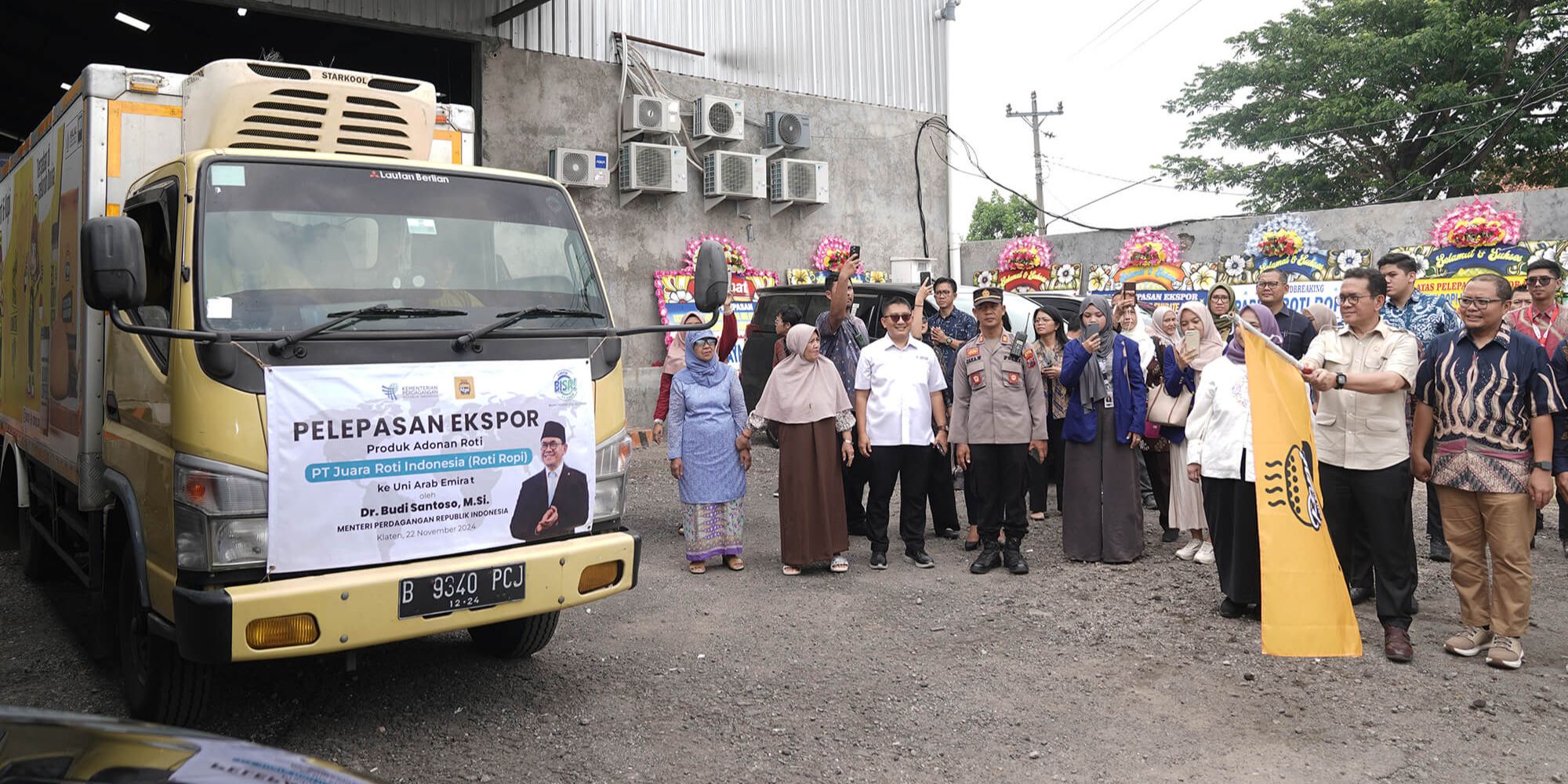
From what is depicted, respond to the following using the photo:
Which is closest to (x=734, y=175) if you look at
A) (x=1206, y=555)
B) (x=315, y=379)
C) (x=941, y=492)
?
(x=941, y=492)

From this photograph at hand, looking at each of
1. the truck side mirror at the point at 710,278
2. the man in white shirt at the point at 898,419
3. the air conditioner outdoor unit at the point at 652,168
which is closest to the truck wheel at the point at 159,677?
the truck side mirror at the point at 710,278

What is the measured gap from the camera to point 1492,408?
17.1ft

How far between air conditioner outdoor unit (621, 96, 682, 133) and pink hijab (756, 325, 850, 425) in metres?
7.16

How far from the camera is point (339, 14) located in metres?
12.2

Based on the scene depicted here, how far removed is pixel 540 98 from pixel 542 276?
948cm

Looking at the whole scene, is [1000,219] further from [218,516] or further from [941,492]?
[218,516]

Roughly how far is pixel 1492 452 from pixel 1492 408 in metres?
0.21

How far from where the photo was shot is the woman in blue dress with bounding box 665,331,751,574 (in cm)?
738

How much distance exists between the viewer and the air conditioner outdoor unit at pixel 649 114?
1386 centimetres

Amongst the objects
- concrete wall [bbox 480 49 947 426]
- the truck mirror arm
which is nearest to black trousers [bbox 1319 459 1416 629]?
the truck mirror arm

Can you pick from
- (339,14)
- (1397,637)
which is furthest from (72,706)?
(339,14)

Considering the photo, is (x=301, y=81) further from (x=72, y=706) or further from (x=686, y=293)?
(x=686, y=293)

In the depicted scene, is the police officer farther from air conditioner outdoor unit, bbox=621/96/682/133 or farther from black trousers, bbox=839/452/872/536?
air conditioner outdoor unit, bbox=621/96/682/133

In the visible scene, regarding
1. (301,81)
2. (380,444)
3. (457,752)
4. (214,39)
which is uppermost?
(214,39)
